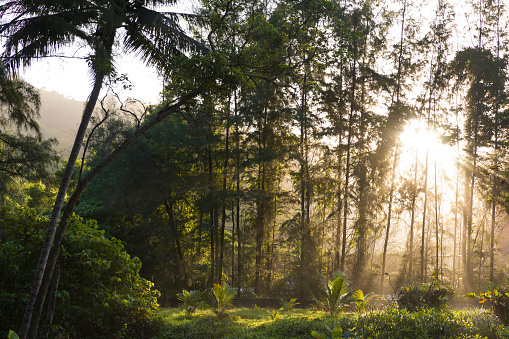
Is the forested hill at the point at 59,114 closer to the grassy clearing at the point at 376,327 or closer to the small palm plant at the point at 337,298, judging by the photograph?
the small palm plant at the point at 337,298

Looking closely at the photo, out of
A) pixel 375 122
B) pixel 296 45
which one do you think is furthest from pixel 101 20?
pixel 375 122

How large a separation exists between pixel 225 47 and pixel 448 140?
11.6m

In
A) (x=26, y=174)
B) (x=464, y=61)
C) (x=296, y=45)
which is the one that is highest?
(x=464, y=61)

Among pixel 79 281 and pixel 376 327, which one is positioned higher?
pixel 79 281

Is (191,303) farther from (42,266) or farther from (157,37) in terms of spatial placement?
(157,37)

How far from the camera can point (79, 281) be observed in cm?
596

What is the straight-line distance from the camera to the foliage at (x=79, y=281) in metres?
5.21

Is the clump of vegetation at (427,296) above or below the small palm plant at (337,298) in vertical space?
above

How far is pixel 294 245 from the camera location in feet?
45.5

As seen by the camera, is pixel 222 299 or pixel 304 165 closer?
pixel 222 299

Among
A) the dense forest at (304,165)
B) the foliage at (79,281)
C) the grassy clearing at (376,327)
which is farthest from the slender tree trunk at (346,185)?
the foliage at (79,281)

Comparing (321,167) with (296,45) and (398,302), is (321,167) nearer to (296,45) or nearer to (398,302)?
(398,302)

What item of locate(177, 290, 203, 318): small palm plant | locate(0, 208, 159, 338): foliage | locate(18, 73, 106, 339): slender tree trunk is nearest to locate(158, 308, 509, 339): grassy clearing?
locate(0, 208, 159, 338): foliage

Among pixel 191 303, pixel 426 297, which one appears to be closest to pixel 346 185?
pixel 426 297
